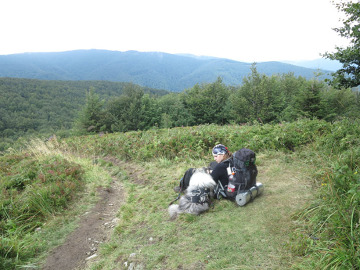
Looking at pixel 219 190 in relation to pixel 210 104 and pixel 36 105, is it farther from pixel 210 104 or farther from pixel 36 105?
pixel 36 105

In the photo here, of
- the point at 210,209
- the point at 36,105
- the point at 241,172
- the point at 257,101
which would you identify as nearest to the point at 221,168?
the point at 241,172

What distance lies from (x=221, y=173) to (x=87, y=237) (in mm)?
3062

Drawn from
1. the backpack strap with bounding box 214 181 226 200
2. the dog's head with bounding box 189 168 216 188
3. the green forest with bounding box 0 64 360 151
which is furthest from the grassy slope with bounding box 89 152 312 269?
the green forest with bounding box 0 64 360 151

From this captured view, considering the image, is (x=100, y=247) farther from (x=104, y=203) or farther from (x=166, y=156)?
(x=166, y=156)

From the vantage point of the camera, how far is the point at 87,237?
4.30 m

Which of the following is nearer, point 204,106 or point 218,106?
point 218,106

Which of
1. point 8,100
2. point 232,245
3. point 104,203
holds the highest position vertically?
point 232,245

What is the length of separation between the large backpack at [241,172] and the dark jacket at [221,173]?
0.34 feet

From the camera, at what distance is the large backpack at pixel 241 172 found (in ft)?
13.4

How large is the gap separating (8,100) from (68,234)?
388ft

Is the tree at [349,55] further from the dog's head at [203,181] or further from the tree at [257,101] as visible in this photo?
the tree at [257,101]

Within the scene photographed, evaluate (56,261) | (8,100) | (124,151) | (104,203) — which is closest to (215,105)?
(124,151)

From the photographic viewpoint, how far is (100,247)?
387 centimetres

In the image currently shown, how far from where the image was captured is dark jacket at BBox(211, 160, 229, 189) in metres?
4.32
